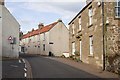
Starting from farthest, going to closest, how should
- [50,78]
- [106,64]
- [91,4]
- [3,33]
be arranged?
[3,33], [91,4], [106,64], [50,78]

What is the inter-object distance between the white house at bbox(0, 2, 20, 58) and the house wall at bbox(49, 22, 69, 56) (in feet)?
54.6

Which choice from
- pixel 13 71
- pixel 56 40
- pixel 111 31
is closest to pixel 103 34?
pixel 111 31

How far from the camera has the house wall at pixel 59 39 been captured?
5162cm

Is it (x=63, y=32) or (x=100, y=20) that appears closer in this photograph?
(x=100, y=20)

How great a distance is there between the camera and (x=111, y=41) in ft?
62.1

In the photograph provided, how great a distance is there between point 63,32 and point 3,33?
21058 mm

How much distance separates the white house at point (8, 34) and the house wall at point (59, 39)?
54.6 feet

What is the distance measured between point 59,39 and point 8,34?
19361 millimetres

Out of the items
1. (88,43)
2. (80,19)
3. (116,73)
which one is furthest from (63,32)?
(116,73)

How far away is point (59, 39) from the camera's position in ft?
172

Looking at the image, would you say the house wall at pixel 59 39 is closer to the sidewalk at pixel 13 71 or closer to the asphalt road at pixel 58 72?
the sidewalk at pixel 13 71

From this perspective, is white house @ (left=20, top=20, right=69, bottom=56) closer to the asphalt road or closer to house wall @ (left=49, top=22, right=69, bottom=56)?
house wall @ (left=49, top=22, right=69, bottom=56)

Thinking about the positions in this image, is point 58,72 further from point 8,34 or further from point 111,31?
point 8,34

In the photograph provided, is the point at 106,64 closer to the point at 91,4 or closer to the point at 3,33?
the point at 91,4
